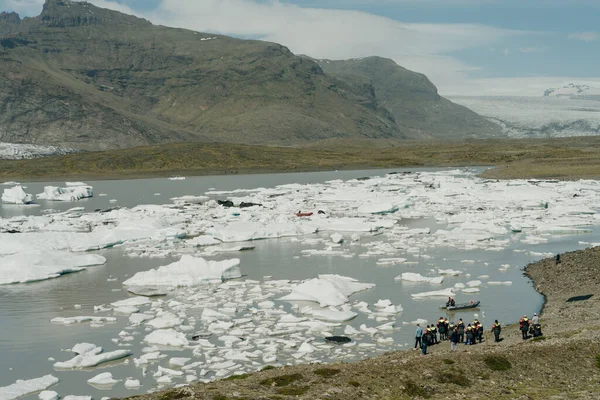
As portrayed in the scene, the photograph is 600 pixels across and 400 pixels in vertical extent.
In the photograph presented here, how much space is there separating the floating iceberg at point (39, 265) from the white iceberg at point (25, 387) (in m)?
15.9

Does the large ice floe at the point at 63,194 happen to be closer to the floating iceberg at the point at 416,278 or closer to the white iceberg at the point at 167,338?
the floating iceberg at the point at 416,278

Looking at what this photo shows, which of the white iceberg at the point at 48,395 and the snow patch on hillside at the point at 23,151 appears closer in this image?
the white iceberg at the point at 48,395

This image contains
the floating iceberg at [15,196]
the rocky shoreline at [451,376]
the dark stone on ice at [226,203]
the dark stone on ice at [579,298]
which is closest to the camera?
the rocky shoreline at [451,376]

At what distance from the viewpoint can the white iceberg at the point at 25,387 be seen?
17.2m

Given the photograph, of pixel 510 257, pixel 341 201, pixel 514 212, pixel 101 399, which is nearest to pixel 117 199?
pixel 341 201

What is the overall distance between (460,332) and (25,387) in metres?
13.3

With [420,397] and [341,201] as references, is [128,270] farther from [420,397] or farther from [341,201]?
[341,201]

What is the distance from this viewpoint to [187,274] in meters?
30.8

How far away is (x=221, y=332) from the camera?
74.2 feet

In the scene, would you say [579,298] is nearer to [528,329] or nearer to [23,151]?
[528,329]

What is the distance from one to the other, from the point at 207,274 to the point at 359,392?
17.5m

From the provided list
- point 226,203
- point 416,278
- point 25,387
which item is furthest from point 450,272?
point 226,203

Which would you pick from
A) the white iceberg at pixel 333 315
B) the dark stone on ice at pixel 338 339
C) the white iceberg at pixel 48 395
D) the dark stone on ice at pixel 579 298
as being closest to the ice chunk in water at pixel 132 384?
the white iceberg at pixel 48 395

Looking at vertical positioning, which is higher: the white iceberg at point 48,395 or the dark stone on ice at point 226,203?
A: the dark stone on ice at point 226,203
